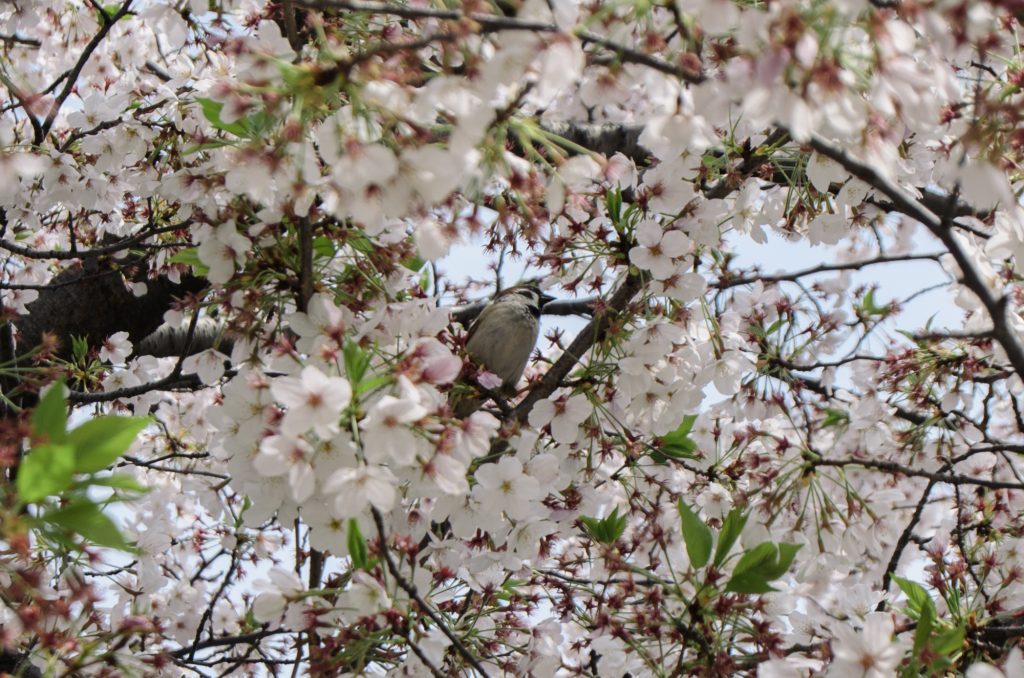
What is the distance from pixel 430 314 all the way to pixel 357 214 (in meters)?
0.72

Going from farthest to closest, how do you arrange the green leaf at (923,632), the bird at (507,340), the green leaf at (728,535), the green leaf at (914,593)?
1. the bird at (507,340)
2. the green leaf at (914,593)
3. the green leaf at (728,535)
4. the green leaf at (923,632)

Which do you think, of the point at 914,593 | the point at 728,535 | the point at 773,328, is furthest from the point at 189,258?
the point at 914,593

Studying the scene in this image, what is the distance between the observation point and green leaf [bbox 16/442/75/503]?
1.63m

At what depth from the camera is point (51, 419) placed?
5.57ft

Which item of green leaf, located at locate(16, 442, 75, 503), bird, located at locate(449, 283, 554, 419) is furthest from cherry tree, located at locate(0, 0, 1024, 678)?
bird, located at locate(449, 283, 554, 419)

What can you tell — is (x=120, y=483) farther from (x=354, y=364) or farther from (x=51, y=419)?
(x=354, y=364)

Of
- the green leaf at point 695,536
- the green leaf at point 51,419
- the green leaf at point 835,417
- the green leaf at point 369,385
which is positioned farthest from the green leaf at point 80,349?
the green leaf at point 835,417

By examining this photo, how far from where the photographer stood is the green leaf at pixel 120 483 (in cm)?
164

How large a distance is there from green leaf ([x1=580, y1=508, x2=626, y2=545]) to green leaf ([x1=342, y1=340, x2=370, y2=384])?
54.7 inches

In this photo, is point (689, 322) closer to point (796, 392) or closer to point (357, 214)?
point (796, 392)

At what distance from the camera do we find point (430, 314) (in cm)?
245

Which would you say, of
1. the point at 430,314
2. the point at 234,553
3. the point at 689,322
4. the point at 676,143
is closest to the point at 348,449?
Answer: the point at 430,314

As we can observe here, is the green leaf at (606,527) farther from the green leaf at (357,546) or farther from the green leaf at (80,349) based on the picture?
the green leaf at (80,349)

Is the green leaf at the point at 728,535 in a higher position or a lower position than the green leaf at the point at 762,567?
higher
